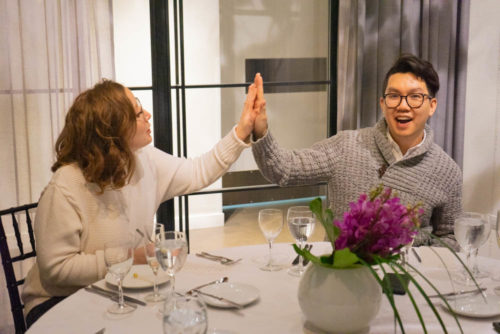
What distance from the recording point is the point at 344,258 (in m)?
1.21

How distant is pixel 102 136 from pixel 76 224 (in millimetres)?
293

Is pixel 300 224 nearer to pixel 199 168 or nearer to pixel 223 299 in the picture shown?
pixel 223 299

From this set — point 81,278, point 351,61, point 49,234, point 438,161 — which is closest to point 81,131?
point 49,234

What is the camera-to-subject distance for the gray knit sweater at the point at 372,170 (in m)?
2.18

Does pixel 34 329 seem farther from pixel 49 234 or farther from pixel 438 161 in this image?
pixel 438 161

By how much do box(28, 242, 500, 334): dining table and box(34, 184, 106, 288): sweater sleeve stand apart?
0.57 ft

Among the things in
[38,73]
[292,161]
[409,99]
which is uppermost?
[38,73]

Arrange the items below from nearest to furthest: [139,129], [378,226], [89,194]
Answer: [378,226], [89,194], [139,129]

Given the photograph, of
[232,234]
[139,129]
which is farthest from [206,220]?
[139,129]

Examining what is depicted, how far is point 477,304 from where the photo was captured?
4.58 ft

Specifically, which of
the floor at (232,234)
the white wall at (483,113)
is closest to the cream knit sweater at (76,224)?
the floor at (232,234)

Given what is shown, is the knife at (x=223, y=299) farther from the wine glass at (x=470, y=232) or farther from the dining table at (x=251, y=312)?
the wine glass at (x=470, y=232)

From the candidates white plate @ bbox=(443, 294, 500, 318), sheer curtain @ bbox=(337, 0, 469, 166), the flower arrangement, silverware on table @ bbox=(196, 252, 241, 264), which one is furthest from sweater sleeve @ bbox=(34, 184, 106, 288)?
sheer curtain @ bbox=(337, 0, 469, 166)

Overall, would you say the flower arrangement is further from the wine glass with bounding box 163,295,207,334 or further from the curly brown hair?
the curly brown hair
